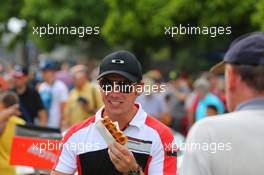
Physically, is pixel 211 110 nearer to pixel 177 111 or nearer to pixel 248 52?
pixel 177 111

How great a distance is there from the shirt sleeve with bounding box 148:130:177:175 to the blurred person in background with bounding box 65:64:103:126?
7894 mm

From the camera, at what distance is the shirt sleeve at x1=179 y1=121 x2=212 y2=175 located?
3.18 m

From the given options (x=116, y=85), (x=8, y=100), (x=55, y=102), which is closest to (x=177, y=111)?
(x=55, y=102)

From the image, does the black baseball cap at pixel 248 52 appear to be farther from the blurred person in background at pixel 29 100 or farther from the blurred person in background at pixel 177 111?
the blurred person in background at pixel 177 111

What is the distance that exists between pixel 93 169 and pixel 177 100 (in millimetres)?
13891

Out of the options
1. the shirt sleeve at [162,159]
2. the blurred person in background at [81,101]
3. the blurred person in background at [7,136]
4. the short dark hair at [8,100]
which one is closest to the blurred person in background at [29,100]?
the blurred person in background at [81,101]

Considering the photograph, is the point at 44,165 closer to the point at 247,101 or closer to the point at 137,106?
the point at 137,106

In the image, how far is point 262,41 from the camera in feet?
11.2

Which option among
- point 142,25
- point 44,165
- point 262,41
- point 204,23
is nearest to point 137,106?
point 262,41

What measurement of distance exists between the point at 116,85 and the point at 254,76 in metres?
1.55

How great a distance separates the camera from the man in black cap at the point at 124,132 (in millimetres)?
4629

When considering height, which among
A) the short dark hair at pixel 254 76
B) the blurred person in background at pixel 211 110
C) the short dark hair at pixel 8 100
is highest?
the blurred person in background at pixel 211 110

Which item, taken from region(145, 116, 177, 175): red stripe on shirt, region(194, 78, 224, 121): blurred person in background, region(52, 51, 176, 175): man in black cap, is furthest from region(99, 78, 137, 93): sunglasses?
region(194, 78, 224, 121): blurred person in background

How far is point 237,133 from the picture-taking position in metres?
3.24
